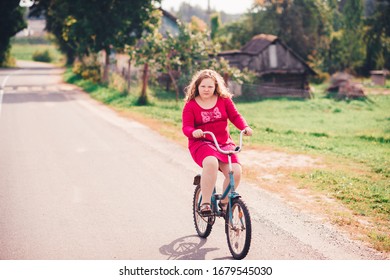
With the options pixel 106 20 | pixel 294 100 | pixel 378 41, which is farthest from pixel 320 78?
pixel 106 20


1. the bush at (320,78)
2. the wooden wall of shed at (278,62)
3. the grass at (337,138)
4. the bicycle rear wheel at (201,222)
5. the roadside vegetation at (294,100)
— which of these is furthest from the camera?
the bush at (320,78)

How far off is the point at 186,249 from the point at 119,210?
5.43 feet

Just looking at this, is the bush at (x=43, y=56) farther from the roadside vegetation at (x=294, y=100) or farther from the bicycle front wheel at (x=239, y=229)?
the bicycle front wheel at (x=239, y=229)

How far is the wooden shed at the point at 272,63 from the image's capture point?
108 feet

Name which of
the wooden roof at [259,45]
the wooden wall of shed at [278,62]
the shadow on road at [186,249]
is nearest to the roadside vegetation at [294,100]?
the shadow on road at [186,249]

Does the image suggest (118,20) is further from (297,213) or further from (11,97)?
(297,213)

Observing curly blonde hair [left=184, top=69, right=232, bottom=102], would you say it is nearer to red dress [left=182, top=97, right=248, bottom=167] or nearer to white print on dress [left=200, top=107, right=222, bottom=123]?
red dress [left=182, top=97, right=248, bottom=167]

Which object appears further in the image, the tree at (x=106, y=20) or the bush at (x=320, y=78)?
the bush at (x=320, y=78)

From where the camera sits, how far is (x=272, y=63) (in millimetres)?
34188

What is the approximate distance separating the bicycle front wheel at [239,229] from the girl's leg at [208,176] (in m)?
0.30

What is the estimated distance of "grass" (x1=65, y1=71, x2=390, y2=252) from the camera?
21.6 ft

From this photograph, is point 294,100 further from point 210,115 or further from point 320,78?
point 210,115
